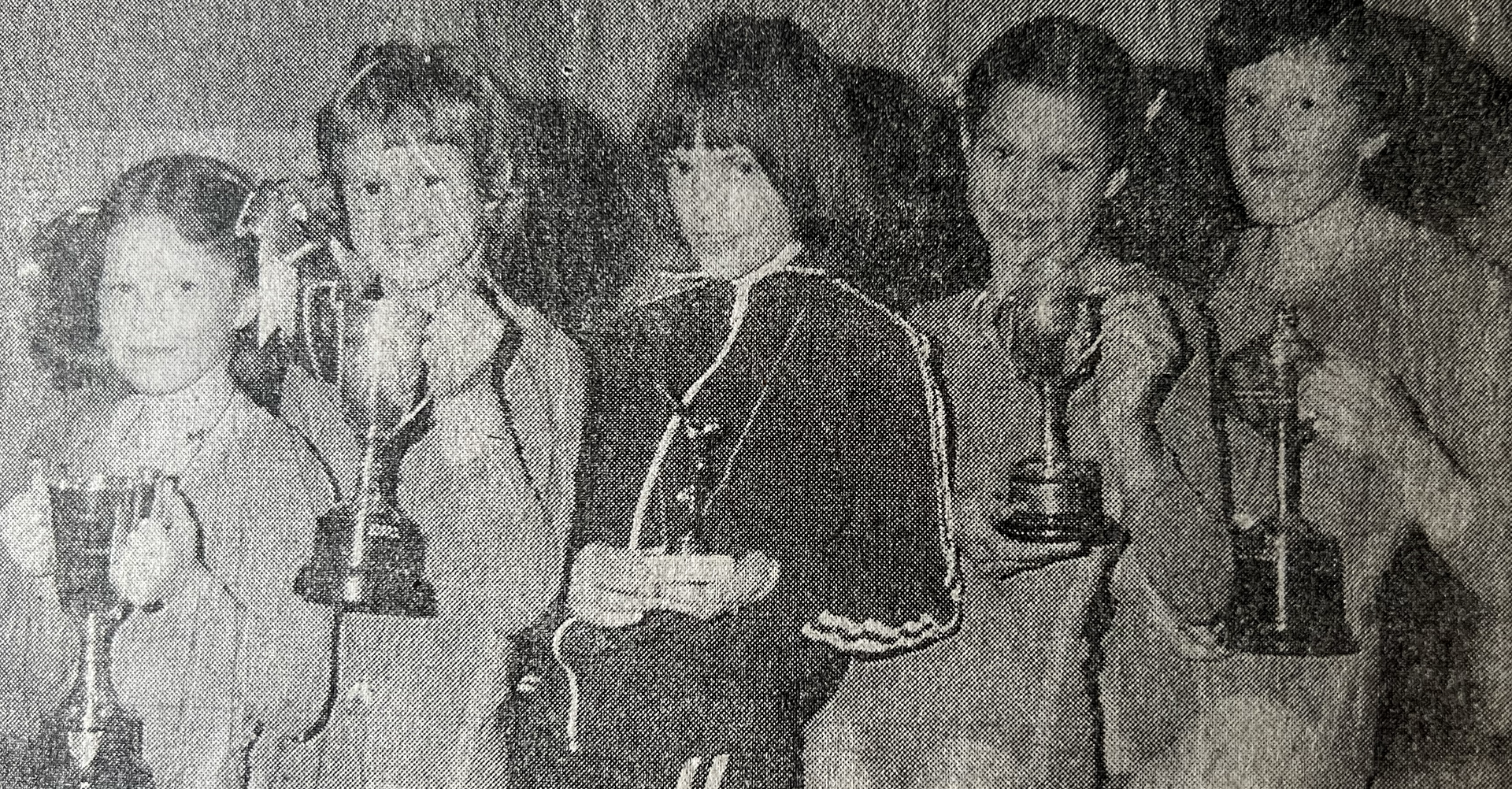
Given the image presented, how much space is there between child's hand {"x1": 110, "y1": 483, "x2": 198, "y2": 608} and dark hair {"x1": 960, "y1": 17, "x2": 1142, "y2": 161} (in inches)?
53.7

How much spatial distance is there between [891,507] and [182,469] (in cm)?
112

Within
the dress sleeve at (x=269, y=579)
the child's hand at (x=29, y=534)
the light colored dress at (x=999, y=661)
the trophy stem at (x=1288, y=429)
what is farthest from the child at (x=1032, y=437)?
the child's hand at (x=29, y=534)

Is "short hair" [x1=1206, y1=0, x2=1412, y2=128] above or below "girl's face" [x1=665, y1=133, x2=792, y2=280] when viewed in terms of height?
above

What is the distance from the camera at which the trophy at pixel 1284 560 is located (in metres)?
1.52

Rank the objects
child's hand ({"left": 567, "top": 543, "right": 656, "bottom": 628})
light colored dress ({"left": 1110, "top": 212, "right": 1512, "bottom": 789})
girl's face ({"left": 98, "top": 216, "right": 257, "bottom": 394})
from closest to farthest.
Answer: light colored dress ({"left": 1110, "top": 212, "right": 1512, "bottom": 789}), child's hand ({"left": 567, "top": 543, "right": 656, "bottom": 628}), girl's face ({"left": 98, "top": 216, "right": 257, "bottom": 394})

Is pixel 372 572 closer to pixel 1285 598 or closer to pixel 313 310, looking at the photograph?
pixel 313 310

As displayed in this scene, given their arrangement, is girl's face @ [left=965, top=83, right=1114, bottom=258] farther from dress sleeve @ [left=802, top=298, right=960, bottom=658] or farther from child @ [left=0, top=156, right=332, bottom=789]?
child @ [left=0, top=156, right=332, bottom=789]

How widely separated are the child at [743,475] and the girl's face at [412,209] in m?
0.29

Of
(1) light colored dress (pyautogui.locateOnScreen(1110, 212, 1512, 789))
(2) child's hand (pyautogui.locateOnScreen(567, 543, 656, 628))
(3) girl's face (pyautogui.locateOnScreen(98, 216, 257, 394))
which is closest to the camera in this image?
(1) light colored dress (pyautogui.locateOnScreen(1110, 212, 1512, 789))

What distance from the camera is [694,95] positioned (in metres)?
1.63

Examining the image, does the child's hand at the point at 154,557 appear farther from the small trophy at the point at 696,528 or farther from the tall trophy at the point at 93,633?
the small trophy at the point at 696,528

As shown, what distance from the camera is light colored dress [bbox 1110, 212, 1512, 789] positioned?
4.92 feet

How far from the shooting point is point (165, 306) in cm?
172

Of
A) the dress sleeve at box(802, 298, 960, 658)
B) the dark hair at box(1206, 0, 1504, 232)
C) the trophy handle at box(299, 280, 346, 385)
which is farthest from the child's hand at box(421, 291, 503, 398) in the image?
the dark hair at box(1206, 0, 1504, 232)
